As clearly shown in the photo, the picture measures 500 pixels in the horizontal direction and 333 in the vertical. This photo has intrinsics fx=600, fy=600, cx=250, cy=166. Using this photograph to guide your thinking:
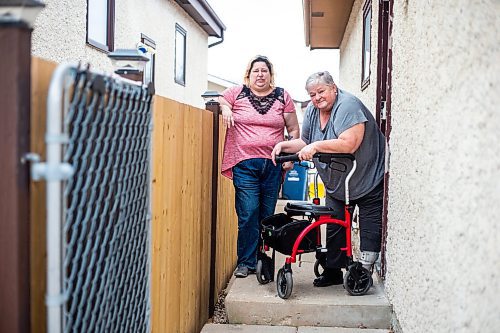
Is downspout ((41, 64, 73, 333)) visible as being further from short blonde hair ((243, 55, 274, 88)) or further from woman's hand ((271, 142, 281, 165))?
short blonde hair ((243, 55, 274, 88))

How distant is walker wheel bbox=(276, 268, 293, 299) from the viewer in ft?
12.9

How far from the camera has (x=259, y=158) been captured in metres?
4.47

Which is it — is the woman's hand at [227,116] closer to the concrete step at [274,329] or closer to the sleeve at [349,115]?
the sleeve at [349,115]

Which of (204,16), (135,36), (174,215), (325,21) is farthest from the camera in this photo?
(204,16)

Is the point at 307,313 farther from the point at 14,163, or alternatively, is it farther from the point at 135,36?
the point at 135,36

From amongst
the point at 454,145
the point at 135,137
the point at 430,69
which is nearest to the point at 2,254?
the point at 135,137

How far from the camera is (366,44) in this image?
6637 millimetres

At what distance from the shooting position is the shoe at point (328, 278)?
4.29 meters

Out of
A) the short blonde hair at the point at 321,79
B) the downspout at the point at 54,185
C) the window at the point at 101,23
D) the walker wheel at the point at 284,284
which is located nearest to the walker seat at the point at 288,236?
the walker wheel at the point at 284,284

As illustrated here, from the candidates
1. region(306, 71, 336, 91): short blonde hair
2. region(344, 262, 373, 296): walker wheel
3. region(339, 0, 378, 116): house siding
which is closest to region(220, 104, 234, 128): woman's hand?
region(306, 71, 336, 91): short blonde hair

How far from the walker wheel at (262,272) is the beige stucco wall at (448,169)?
103cm

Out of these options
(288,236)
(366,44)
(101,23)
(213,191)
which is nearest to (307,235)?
(288,236)

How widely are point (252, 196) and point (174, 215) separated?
1.28 meters

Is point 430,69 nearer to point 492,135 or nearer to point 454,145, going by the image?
point 454,145
